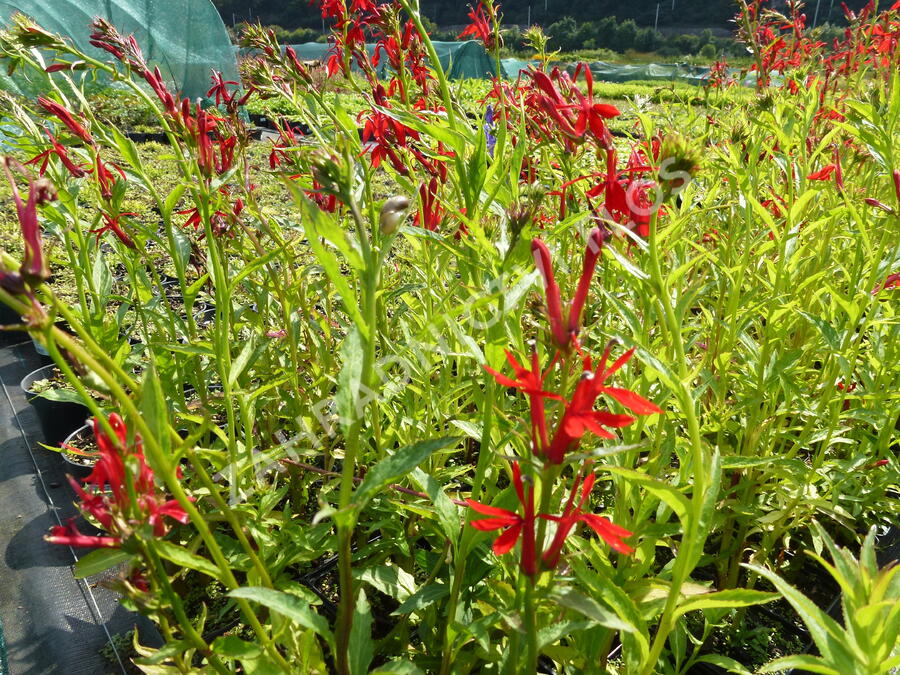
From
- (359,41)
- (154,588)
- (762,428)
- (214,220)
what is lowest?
(762,428)

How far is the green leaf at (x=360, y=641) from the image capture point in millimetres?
849

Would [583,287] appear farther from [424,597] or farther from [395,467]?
[424,597]

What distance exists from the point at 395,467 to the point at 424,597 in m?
0.40

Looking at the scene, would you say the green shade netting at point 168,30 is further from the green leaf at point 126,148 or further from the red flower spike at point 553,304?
the red flower spike at point 553,304

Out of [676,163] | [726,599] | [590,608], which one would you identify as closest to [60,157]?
[676,163]

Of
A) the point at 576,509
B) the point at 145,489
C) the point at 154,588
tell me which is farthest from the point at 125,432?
the point at 576,509

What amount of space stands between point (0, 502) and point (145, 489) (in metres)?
1.88

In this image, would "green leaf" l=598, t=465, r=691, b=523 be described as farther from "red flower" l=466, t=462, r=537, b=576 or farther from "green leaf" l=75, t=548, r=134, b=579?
"green leaf" l=75, t=548, r=134, b=579

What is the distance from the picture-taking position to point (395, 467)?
2.28 feet

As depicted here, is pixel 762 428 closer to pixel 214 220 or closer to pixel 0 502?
pixel 214 220

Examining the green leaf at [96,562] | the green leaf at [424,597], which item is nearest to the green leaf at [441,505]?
the green leaf at [424,597]

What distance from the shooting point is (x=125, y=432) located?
72cm

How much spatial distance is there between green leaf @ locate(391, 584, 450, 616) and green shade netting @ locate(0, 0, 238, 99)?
9811mm

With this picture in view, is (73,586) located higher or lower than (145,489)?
lower
